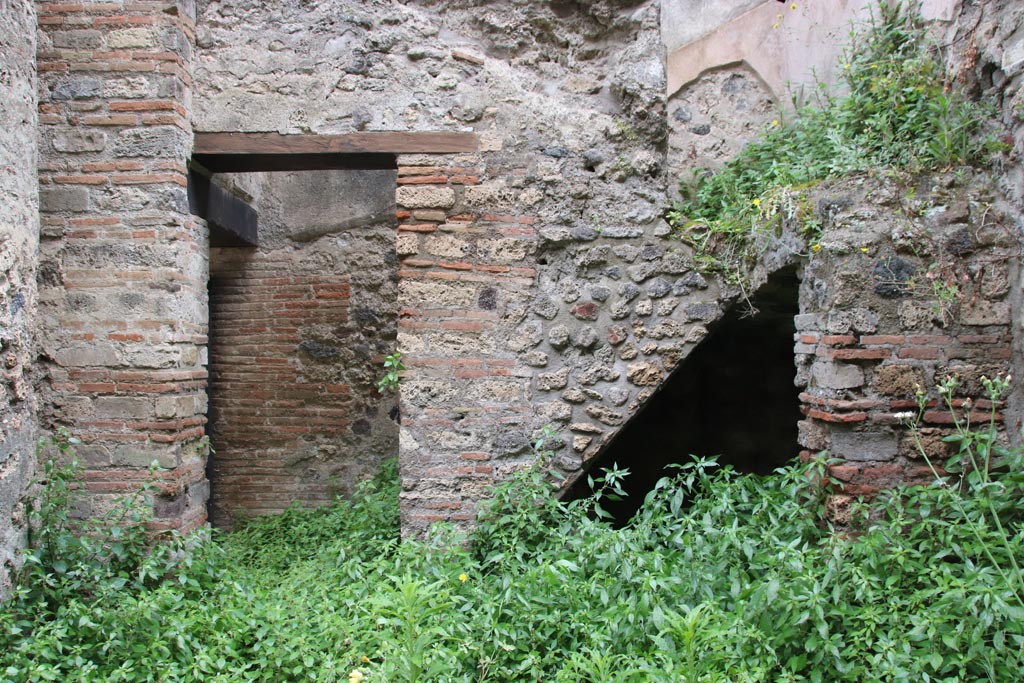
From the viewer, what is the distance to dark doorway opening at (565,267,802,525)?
5.46 m

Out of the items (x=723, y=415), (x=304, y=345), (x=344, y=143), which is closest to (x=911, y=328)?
(x=723, y=415)

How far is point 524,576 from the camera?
3.02m

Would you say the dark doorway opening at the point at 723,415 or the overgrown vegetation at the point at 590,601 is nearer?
the overgrown vegetation at the point at 590,601

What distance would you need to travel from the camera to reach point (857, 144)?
3816 millimetres

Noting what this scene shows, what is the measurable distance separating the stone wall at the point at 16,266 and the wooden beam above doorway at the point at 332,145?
84 centimetres

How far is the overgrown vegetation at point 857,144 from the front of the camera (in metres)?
3.34

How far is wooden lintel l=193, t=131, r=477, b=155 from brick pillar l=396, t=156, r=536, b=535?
0.08 m

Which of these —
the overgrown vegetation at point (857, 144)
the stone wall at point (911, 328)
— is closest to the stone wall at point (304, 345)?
the overgrown vegetation at point (857, 144)

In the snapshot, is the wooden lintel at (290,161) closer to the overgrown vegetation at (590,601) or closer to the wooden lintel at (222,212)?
the wooden lintel at (222,212)

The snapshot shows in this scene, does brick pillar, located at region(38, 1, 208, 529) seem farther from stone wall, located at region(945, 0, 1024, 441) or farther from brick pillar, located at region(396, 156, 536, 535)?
stone wall, located at region(945, 0, 1024, 441)

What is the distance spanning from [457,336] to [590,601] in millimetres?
1595

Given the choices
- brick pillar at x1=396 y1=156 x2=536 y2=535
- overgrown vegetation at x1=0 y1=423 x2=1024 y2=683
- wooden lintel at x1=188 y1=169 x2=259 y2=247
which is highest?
wooden lintel at x1=188 y1=169 x2=259 y2=247

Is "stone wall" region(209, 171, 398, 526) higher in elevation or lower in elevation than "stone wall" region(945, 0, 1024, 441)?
lower

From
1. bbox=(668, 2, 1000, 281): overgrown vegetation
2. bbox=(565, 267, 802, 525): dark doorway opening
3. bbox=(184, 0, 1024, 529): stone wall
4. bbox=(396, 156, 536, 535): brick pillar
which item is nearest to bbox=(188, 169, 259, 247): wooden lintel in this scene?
bbox=(184, 0, 1024, 529): stone wall
